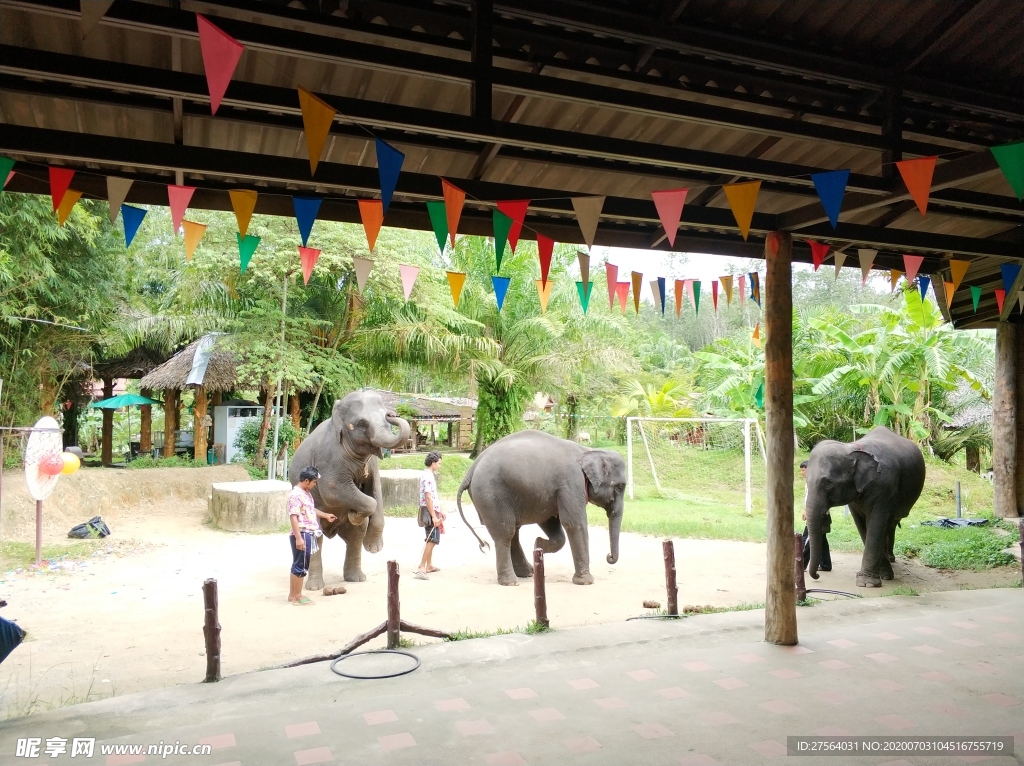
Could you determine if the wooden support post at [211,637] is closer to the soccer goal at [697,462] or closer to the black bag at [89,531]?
the black bag at [89,531]

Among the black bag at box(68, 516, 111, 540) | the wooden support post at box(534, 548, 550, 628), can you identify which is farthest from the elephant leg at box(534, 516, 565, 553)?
the black bag at box(68, 516, 111, 540)

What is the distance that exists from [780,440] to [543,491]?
330 centimetres

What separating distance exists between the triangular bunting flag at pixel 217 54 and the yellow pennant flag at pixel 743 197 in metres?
2.71

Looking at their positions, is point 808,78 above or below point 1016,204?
above

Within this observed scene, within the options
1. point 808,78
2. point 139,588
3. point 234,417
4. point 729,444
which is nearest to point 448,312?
point 234,417

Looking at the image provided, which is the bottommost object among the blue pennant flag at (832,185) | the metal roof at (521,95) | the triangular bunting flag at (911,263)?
the blue pennant flag at (832,185)

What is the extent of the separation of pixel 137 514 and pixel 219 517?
2.05m

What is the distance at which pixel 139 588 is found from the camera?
7.77m

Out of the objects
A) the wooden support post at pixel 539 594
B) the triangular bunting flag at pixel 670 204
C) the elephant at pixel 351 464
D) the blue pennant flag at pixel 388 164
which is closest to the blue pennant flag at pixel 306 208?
the blue pennant flag at pixel 388 164

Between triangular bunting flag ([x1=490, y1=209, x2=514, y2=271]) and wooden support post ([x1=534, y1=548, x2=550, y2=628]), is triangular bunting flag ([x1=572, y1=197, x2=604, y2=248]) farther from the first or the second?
wooden support post ([x1=534, y1=548, x2=550, y2=628])

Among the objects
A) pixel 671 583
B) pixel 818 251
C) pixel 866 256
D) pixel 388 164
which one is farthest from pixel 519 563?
pixel 388 164

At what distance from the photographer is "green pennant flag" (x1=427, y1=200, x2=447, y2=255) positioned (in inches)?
166

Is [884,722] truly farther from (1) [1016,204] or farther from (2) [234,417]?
(2) [234,417]

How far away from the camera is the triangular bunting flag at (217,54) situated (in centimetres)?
267
